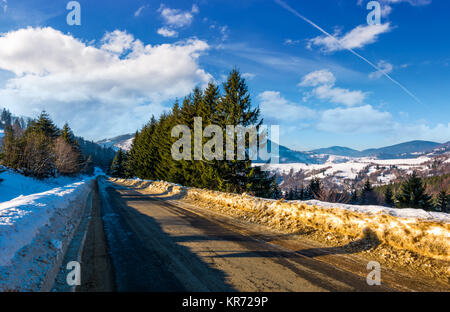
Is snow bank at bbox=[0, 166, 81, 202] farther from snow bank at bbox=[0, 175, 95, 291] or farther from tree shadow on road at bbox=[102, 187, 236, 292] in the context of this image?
tree shadow on road at bbox=[102, 187, 236, 292]

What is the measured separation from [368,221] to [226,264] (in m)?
4.81

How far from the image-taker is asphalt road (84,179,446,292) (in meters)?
4.16

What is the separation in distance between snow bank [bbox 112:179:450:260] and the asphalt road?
135cm

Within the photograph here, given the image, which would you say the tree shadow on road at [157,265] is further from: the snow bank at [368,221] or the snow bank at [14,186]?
the snow bank at [14,186]

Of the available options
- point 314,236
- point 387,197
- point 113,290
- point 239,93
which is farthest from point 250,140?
point 387,197

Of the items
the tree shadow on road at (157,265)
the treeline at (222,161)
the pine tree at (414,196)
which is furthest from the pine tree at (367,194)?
the tree shadow on road at (157,265)

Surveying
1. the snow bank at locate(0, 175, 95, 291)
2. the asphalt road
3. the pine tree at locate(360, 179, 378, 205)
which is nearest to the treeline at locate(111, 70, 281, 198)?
the asphalt road

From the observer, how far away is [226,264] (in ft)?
16.8

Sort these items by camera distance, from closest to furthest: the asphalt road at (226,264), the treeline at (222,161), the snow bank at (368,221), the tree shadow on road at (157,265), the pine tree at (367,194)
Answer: the tree shadow on road at (157,265), the asphalt road at (226,264), the snow bank at (368,221), the treeline at (222,161), the pine tree at (367,194)

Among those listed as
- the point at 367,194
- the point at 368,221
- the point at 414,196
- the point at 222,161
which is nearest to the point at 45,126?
the point at 222,161

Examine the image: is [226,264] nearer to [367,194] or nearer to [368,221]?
[368,221]

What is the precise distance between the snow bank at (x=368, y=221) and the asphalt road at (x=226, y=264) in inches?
53.3

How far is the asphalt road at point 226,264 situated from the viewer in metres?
4.16
